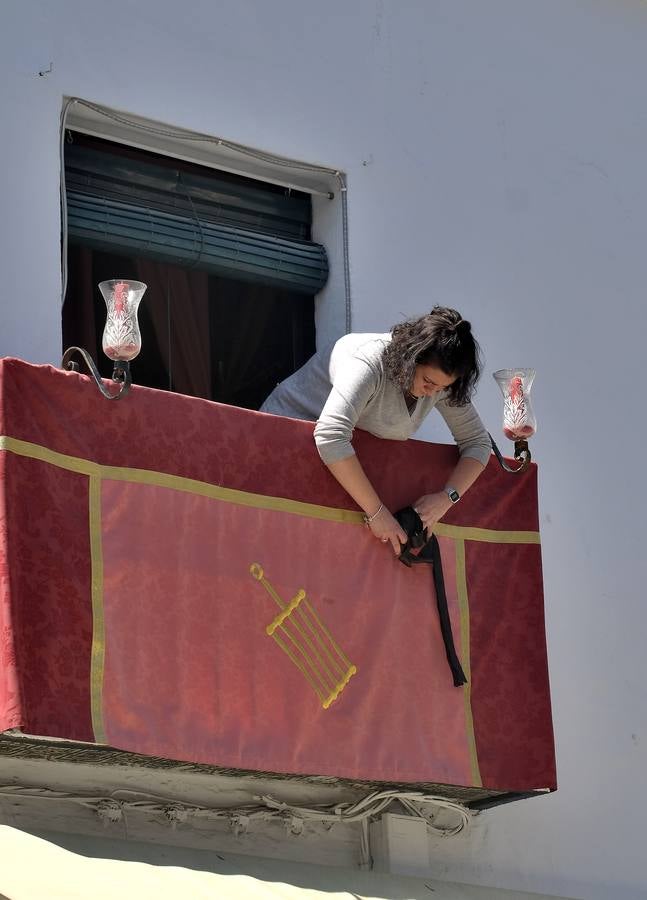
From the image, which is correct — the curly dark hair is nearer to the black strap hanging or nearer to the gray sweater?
the gray sweater

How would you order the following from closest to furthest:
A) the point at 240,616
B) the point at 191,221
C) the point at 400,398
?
the point at 240,616, the point at 400,398, the point at 191,221

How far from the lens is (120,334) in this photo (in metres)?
4.54

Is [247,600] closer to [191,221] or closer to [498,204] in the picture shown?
[191,221]

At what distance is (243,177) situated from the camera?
5848mm

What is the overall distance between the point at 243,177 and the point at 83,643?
83.0 inches

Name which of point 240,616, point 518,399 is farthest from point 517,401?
point 240,616

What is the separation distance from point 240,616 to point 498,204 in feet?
7.17

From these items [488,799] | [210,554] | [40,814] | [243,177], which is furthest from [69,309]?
[488,799]

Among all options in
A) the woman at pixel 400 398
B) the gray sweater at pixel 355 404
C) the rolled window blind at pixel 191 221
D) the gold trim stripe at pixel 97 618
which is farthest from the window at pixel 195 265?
the gold trim stripe at pixel 97 618

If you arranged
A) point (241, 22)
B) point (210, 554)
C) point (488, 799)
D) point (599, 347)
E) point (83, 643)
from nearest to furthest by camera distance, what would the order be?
point (83, 643)
point (210, 554)
point (488, 799)
point (241, 22)
point (599, 347)

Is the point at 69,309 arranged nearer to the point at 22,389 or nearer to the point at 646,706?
the point at 22,389

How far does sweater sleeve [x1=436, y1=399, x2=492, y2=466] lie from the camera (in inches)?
203

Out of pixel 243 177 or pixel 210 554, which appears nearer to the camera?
pixel 210 554

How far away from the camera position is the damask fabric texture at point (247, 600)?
4.30 metres
